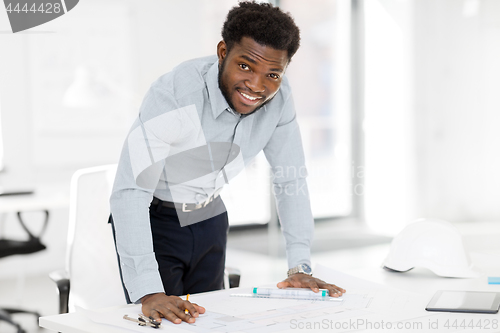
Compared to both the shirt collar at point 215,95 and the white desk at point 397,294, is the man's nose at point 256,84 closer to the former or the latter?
the shirt collar at point 215,95

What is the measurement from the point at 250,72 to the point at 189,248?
579 millimetres

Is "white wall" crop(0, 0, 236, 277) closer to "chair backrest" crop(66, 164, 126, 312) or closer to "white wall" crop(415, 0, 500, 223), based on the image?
"white wall" crop(415, 0, 500, 223)

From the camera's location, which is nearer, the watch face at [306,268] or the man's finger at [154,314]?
the man's finger at [154,314]

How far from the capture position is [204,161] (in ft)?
4.91

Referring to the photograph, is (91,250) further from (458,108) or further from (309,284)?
(458,108)

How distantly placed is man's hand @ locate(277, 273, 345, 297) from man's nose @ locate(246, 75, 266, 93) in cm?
48

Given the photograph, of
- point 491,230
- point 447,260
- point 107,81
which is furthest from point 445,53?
point 447,260

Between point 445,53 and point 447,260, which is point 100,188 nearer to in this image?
point 447,260

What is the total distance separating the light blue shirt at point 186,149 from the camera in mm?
1262

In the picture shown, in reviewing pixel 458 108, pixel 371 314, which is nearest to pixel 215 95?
pixel 371 314

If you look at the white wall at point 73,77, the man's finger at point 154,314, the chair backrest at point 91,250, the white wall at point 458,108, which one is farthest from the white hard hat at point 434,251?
the white wall at point 73,77

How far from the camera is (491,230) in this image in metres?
3.81

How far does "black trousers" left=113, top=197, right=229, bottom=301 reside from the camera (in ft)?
5.15

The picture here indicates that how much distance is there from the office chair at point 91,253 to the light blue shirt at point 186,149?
15.2 inches
